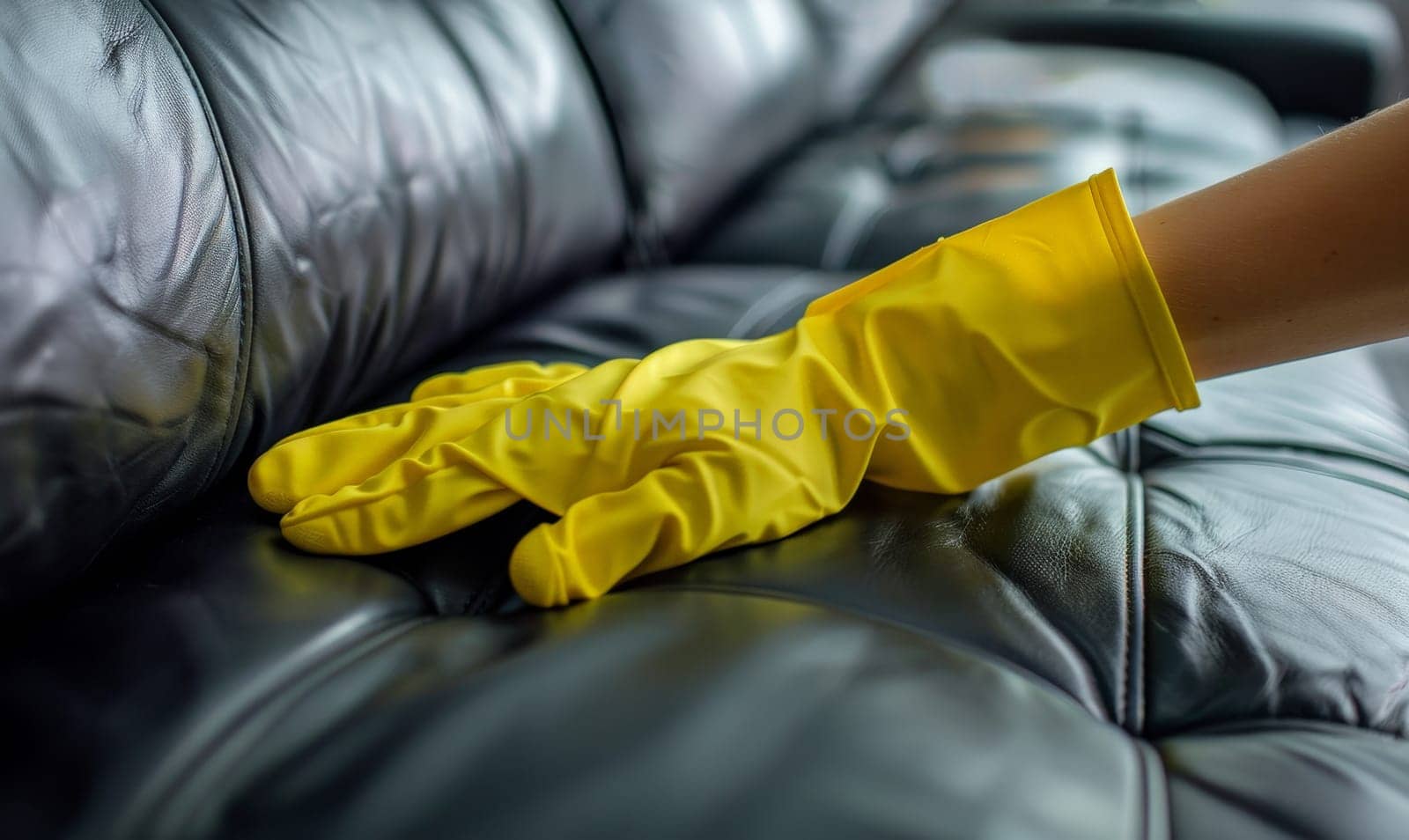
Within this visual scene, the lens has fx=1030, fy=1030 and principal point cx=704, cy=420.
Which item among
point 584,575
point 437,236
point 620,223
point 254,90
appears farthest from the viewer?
point 620,223

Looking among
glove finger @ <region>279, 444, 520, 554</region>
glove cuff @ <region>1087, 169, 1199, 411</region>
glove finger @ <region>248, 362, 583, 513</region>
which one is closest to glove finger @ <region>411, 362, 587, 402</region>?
glove finger @ <region>248, 362, 583, 513</region>

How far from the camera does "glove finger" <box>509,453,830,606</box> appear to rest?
549 millimetres

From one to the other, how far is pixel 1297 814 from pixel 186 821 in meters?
0.44

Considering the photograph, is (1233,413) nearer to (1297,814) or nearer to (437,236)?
(1297,814)

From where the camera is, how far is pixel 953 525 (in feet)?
2.01

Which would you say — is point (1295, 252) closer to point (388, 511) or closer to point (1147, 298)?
point (1147, 298)

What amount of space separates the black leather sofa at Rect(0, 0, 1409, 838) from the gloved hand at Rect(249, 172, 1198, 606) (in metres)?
0.02

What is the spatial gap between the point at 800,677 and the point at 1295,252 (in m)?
0.38

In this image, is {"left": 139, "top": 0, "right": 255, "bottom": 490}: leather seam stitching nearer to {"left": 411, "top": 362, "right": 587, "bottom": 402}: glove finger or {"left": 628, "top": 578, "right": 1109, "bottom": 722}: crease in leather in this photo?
{"left": 411, "top": 362, "right": 587, "bottom": 402}: glove finger

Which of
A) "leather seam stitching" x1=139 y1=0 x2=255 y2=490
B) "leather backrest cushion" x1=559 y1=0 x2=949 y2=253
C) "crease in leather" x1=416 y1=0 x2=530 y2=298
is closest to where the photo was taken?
"leather seam stitching" x1=139 y1=0 x2=255 y2=490

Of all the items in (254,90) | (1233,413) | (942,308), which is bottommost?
(1233,413)

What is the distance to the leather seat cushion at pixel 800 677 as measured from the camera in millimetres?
411

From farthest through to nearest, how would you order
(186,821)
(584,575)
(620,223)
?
1. (620,223)
2. (584,575)
3. (186,821)

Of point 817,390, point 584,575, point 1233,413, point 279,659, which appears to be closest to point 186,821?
point 279,659
